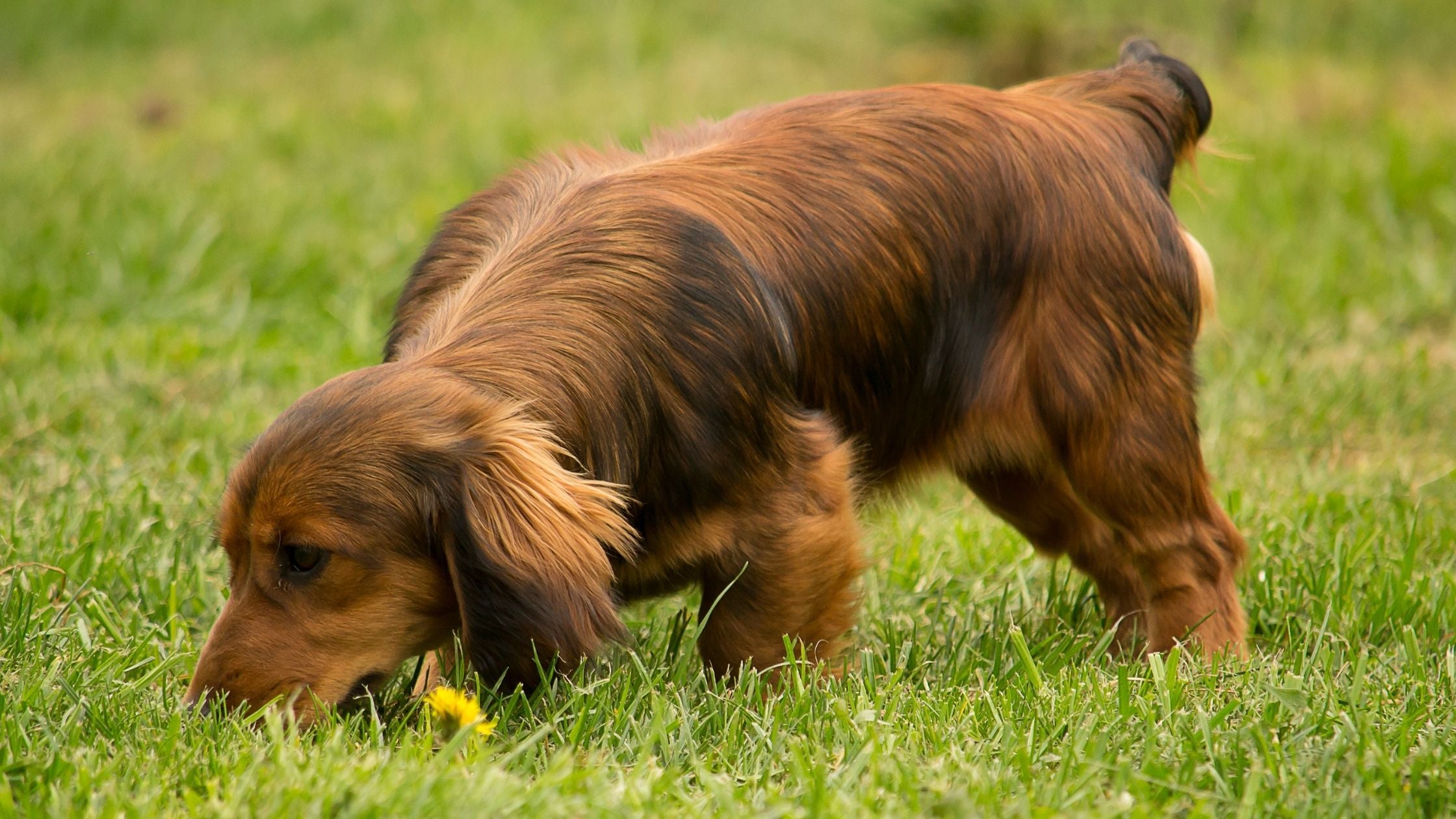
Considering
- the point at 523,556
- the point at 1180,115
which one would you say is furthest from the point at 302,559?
the point at 1180,115

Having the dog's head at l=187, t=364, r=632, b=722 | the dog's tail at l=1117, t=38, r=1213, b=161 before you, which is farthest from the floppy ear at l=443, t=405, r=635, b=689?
the dog's tail at l=1117, t=38, r=1213, b=161

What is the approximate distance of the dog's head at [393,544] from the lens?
296 cm

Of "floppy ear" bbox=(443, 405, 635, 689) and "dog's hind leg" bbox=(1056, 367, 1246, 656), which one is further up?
"floppy ear" bbox=(443, 405, 635, 689)

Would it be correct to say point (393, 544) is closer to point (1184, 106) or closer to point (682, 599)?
point (682, 599)

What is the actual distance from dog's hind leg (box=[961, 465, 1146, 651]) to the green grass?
9 centimetres

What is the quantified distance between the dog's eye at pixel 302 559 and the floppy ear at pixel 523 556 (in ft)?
0.83

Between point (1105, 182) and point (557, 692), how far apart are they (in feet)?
5.91

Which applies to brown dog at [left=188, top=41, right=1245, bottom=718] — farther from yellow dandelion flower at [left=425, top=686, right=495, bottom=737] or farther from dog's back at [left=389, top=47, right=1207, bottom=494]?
yellow dandelion flower at [left=425, top=686, right=495, bottom=737]

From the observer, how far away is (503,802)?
8.02ft

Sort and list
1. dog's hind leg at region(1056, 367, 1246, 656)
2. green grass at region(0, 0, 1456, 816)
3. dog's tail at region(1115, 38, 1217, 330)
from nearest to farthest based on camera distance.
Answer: green grass at region(0, 0, 1456, 816)
dog's hind leg at region(1056, 367, 1246, 656)
dog's tail at region(1115, 38, 1217, 330)

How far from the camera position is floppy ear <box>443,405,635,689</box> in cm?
295

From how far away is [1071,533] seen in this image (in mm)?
4109

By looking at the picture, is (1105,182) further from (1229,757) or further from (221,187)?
(221,187)

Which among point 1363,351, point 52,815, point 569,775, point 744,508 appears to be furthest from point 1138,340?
point 1363,351
